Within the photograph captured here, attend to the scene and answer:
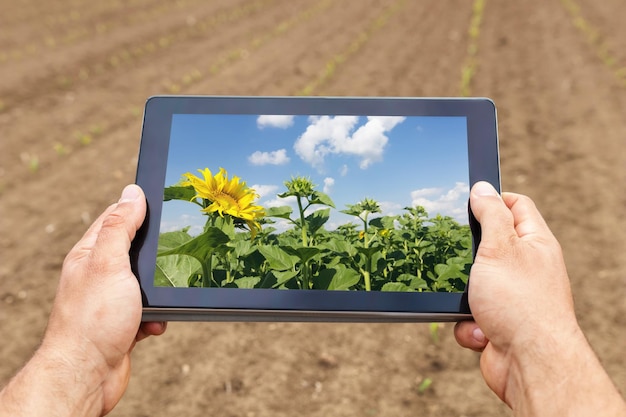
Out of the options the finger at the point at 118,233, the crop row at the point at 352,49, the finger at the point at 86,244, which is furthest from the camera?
the crop row at the point at 352,49

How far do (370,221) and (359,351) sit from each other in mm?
1313

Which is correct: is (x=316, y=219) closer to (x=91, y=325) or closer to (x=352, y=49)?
(x=91, y=325)

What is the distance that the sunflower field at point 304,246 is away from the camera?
4.57ft

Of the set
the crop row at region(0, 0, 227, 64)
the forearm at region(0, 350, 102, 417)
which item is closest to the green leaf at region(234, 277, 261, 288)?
the forearm at region(0, 350, 102, 417)

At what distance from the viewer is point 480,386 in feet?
7.97

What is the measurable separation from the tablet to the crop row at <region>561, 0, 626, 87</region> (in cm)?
474

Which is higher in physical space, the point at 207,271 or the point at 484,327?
the point at 207,271

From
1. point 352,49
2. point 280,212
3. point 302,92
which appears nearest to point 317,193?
point 280,212

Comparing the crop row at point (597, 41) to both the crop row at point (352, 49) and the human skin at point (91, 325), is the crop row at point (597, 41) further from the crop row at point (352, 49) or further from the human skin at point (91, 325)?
the human skin at point (91, 325)

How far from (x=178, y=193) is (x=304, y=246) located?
41 centimetres

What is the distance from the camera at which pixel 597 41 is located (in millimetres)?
6480

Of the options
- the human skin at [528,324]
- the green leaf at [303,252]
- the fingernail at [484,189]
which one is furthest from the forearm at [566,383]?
the green leaf at [303,252]

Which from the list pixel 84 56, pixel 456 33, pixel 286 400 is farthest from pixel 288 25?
pixel 286 400

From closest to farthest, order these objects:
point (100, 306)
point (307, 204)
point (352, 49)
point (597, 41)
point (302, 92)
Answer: point (100, 306) < point (307, 204) < point (302, 92) < point (597, 41) < point (352, 49)
